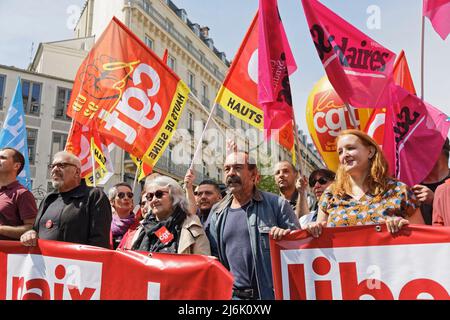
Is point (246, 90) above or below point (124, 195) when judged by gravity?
above

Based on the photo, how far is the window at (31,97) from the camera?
2516cm

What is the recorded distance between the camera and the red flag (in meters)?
5.93

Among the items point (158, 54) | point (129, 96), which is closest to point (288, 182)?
point (129, 96)

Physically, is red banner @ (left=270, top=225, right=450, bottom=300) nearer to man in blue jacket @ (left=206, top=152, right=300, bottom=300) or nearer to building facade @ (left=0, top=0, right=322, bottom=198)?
man in blue jacket @ (left=206, top=152, right=300, bottom=300)

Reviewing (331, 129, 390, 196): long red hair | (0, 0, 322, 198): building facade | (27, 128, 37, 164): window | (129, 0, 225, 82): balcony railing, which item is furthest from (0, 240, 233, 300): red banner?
(129, 0, 225, 82): balcony railing

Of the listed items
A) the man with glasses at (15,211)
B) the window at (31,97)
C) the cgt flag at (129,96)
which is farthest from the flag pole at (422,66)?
the window at (31,97)

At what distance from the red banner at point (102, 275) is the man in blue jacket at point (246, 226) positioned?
17.3 inches

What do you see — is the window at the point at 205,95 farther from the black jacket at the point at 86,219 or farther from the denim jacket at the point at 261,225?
the denim jacket at the point at 261,225

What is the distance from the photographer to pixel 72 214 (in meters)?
3.62

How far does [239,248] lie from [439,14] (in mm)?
3264

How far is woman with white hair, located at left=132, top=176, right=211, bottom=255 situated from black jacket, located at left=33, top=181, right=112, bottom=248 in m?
0.32

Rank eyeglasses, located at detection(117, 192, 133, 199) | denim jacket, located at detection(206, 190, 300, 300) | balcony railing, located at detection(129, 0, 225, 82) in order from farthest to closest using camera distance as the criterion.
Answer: balcony railing, located at detection(129, 0, 225, 82)
eyeglasses, located at detection(117, 192, 133, 199)
denim jacket, located at detection(206, 190, 300, 300)

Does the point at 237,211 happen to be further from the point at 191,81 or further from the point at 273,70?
the point at 191,81
